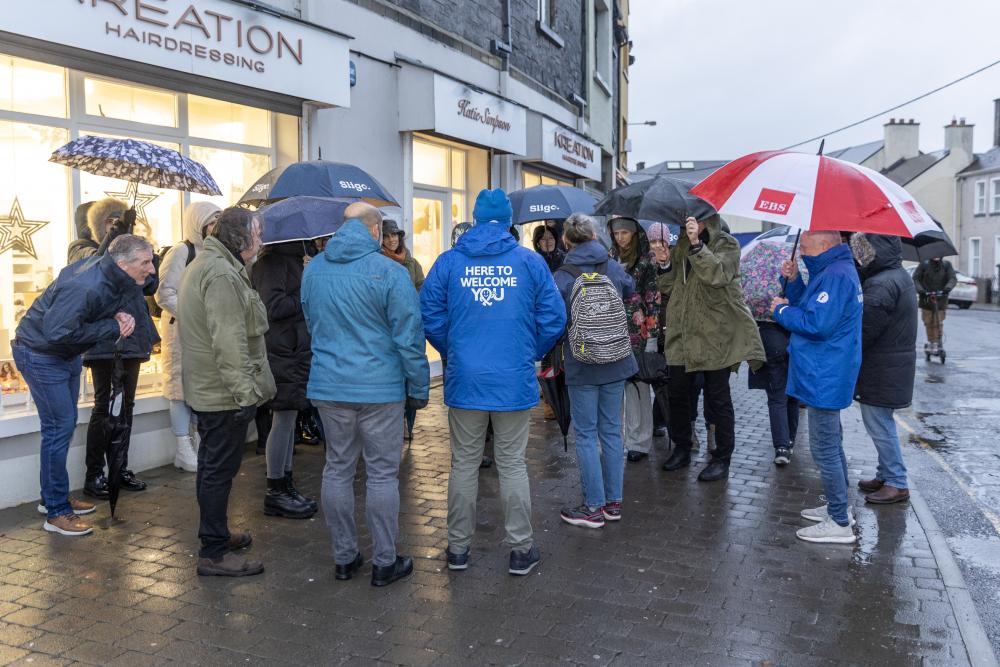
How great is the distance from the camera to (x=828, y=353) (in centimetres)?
499

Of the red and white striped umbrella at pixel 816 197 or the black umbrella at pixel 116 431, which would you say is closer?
the red and white striped umbrella at pixel 816 197

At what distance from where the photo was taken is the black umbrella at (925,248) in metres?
7.93

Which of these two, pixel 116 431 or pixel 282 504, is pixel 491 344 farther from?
pixel 116 431

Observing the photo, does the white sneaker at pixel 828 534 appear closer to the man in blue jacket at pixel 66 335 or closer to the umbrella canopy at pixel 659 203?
the umbrella canopy at pixel 659 203

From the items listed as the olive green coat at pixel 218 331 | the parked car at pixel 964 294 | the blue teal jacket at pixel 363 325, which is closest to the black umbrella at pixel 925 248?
the blue teal jacket at pixel 363 325

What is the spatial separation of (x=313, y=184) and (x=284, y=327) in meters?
1.50

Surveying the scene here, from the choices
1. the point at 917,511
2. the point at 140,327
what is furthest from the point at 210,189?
the point at 917,511

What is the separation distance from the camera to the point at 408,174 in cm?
1016

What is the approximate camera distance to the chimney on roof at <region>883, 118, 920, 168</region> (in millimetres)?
47781

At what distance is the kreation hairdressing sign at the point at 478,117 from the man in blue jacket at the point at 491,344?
19.1ft

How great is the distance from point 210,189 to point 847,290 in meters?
4.26

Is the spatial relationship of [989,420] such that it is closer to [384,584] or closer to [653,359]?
[653,359]

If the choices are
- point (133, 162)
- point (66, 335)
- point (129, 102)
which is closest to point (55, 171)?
point (129, 102)

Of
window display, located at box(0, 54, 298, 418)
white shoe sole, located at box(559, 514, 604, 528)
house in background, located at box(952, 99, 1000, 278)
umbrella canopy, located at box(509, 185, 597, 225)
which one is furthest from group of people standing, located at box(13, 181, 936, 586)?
house in background, located at box(952, 99, 1000, 278)
